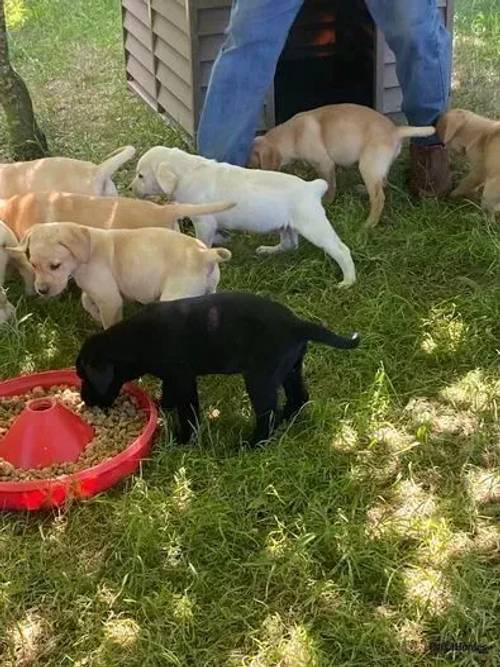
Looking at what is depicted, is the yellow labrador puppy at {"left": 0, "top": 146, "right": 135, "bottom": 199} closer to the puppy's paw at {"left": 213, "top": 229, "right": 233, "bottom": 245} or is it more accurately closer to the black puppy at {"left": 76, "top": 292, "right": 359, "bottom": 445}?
the puppy's paw at {"left": 213, "top": 229, "right": 233, "bottom": 245}

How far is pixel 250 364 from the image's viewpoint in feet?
10.4

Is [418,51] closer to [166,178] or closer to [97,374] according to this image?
[166,178]

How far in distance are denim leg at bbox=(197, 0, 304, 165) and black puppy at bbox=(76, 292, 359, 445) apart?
181 cm

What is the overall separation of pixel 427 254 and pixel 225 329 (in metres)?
1.67

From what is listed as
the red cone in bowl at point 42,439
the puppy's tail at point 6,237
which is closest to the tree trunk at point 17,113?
the puppy's tail at point 6,237

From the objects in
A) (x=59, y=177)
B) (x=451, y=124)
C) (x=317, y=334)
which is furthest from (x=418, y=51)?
(x=317, y=334)

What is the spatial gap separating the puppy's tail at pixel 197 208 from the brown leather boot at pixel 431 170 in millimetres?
1432

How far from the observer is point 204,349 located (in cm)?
321

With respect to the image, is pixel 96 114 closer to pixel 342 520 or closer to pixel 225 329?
pixel 225 329

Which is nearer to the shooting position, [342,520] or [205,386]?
[342,520]

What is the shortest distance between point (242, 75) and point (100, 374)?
81.6 inches

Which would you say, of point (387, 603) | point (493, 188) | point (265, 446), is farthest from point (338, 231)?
point (387, 603)

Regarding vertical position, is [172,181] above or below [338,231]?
above

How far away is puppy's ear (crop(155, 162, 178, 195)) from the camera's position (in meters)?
4.31
